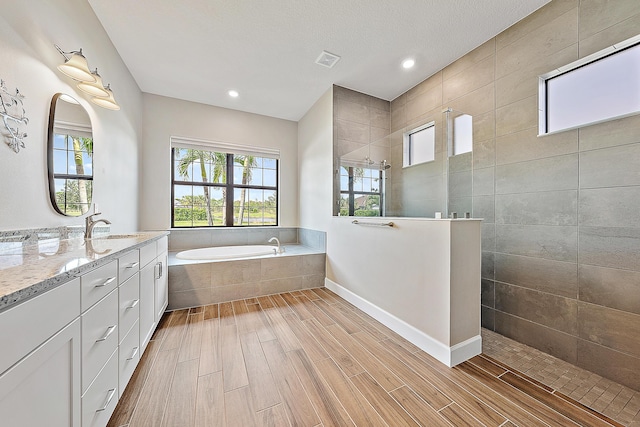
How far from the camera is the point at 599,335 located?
1548 millimetres

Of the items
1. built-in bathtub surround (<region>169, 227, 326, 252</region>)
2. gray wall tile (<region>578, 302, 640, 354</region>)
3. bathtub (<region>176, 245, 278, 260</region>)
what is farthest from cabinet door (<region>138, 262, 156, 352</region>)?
gray wall tile (<region>578, 302, 640, 354</region>)

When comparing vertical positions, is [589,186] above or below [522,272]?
above

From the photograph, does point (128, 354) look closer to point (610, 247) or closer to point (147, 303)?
point (147, 303)

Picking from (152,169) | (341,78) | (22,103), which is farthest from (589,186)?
(152,169)

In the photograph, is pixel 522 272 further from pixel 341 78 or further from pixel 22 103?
pixel 22 103

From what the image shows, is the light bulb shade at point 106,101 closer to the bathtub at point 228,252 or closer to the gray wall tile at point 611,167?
the bathtub at point 228,252

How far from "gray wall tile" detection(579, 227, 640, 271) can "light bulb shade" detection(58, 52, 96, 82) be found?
3.55 metres

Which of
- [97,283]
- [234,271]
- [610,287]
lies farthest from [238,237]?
[610,287]

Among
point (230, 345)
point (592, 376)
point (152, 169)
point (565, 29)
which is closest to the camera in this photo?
point (592, 376)

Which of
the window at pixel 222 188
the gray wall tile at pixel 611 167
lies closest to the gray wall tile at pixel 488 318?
the gray wall tile at pixel 611 167

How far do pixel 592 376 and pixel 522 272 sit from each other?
71cm

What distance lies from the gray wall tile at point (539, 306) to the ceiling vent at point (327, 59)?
107 inches

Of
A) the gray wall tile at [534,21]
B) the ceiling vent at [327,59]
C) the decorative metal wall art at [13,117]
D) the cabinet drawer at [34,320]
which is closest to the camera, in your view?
the cabinet drawer at [34,320]

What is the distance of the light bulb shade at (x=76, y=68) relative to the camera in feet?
4.98
